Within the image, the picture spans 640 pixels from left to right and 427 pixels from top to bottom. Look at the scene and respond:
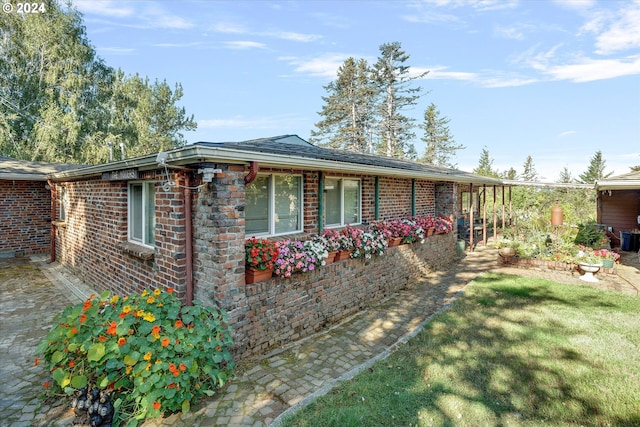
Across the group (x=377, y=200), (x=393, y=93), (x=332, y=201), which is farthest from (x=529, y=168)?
(x=332, y=201)

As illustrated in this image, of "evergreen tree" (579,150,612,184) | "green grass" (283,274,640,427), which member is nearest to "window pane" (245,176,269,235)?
"green grass" (283,274,640,427)

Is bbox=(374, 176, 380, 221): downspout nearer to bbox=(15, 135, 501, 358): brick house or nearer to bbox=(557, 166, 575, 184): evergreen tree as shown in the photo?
bbox=(15, 135, 501, 358): brick house

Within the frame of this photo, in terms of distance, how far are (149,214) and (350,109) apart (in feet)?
91.2

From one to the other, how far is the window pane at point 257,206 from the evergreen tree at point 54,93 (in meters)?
18.8

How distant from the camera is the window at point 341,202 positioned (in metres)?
6.24

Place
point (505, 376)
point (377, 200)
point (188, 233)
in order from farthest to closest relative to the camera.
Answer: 1. point (377, 200)
2. point (188, 233)
3. point (505, 376)

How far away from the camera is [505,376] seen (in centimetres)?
358

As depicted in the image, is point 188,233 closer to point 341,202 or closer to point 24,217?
point 341,202

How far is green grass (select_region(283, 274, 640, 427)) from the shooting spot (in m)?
2.92

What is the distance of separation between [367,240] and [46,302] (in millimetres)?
A: 6428

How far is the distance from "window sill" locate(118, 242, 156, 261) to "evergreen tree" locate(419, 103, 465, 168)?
121ft

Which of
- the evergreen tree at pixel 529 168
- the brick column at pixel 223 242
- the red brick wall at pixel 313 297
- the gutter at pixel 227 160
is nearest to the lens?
the gutter at pixel 227 160

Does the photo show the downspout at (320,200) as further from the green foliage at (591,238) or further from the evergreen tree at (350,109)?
the evergreen tree at (350,109)

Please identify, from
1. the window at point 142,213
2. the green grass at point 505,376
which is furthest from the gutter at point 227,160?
the green grass at point 505,376
